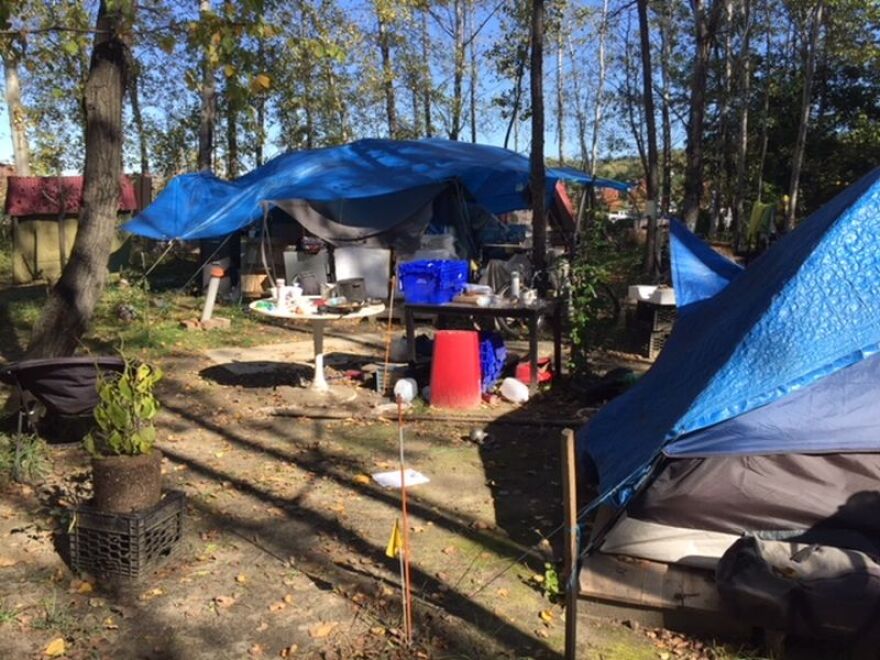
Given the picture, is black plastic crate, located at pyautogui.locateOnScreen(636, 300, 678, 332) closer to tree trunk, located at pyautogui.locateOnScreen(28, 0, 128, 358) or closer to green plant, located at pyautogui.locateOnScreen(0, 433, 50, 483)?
tree trunk, located at pyautogui.locateOnScreen(28, 0, 128, 358)

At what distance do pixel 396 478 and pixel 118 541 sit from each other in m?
2.00

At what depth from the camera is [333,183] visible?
13000 millimetres

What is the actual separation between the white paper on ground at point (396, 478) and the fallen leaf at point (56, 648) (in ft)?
7.56

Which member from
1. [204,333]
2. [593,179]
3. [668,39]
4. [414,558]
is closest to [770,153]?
[668,39]

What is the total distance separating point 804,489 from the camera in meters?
3.71

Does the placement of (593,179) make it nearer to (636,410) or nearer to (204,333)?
(204,333)

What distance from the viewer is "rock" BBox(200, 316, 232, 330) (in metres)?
10.8

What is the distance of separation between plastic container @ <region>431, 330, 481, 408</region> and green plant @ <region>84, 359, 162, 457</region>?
327 cm

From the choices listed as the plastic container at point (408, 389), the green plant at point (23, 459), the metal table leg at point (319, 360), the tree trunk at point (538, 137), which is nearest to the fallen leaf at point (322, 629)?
the green plant at point (23, 459)

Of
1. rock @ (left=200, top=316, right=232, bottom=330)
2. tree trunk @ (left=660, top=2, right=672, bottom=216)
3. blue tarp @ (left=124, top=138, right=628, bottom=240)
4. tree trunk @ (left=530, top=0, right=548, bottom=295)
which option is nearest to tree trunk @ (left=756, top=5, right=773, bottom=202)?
tree trunk @ (left=660, top=2, right=672, bottom=216)

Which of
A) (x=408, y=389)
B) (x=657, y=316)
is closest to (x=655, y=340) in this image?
(x=657, y=316)

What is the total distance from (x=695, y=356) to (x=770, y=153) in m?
26.3

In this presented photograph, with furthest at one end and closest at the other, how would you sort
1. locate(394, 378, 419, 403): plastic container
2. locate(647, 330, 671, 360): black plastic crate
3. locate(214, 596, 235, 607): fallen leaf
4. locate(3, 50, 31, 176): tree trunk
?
locate(3, 50, 31, 176): tree trunk < locate(647, 330, 671, 360): black plastic crate < locate(394, 378, 419, 403): plastic container < locate(214, 596, 235, 607): fallen leaf

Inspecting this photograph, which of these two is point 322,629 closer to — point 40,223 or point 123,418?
point 123,418
